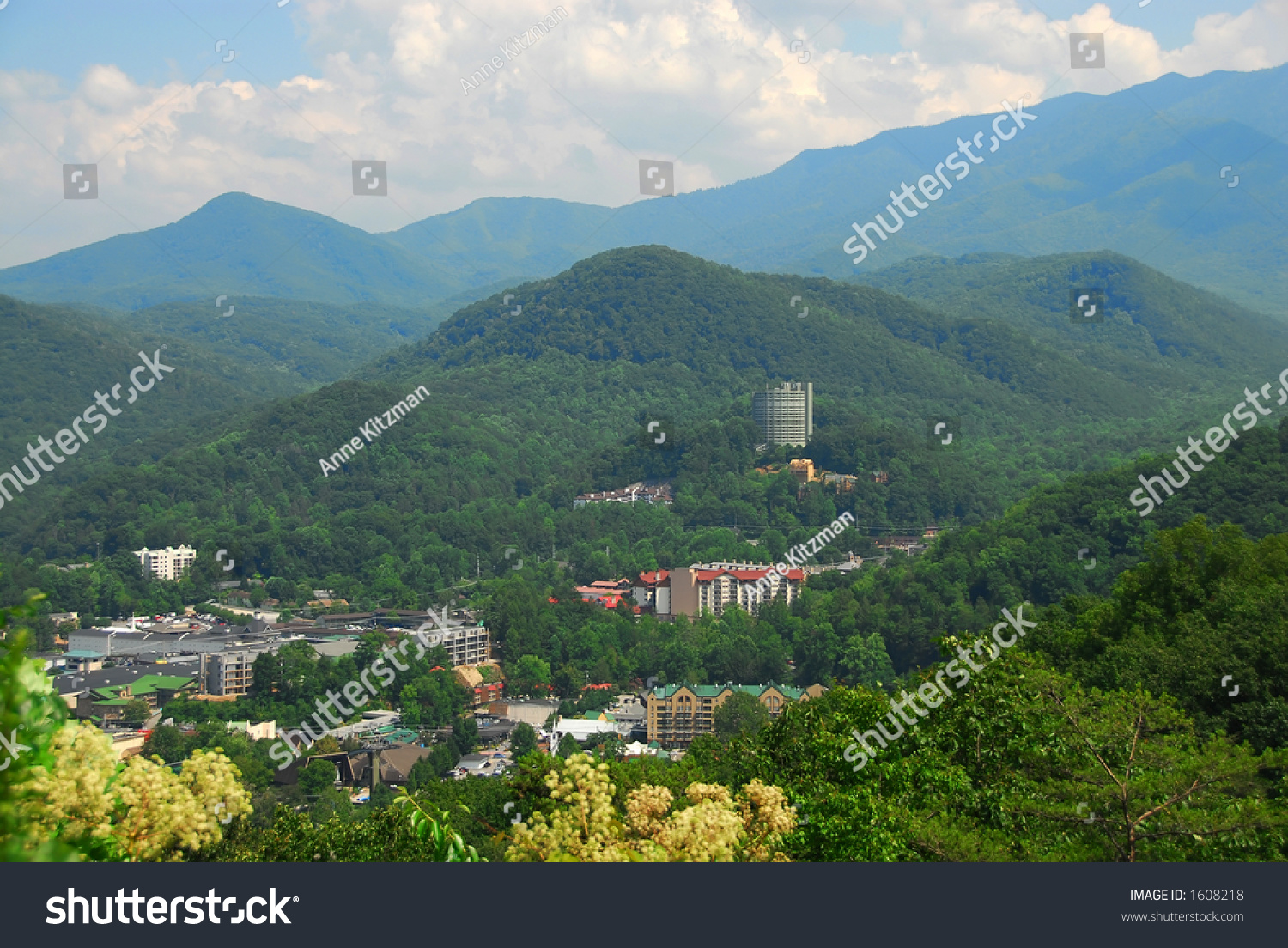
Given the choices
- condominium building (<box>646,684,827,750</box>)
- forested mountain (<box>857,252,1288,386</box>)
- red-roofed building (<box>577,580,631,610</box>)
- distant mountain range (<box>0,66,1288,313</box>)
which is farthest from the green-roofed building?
distant mountain range (<box>0,66,1288,313</box>)

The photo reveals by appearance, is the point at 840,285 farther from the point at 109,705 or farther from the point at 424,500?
the point at 109,705

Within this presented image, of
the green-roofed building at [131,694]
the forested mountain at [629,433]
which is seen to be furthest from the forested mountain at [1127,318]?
the green-roofed building at [131,694]

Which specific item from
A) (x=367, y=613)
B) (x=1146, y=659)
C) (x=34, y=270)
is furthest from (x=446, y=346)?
(x=34, y=270)

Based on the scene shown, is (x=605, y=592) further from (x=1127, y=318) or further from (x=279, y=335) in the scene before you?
(x=279, y=335)

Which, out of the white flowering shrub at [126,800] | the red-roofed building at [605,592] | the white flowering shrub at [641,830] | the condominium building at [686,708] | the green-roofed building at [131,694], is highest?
the white flowering shrub at [126,800]
